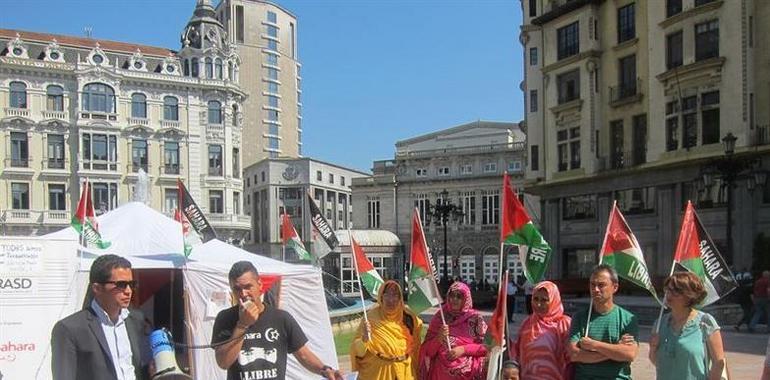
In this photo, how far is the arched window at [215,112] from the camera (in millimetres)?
58006

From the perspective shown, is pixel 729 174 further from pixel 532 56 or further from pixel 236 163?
pixel 236 163

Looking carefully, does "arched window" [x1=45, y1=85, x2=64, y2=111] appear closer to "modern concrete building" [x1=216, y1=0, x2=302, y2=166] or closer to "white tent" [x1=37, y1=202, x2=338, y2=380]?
"modern concrete building" [x1=216, y1=0, x2=302, y2=166]

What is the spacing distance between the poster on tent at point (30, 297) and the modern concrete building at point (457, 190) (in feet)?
174

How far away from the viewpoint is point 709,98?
1146 inches

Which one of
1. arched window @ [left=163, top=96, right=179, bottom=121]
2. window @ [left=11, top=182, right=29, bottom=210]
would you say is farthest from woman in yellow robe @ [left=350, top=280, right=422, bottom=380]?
arched window @ [left=163, top=96, right=179, bottom=121]

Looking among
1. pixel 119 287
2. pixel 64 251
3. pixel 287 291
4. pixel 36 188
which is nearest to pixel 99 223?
pixel 287 291

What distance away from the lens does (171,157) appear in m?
56.6

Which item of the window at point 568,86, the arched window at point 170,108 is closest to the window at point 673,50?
the window at point 568,86

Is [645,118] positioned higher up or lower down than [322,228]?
higher up

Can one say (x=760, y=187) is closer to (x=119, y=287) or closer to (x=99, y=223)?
(x=99, y=223)

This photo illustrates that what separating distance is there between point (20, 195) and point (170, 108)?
1208 cm

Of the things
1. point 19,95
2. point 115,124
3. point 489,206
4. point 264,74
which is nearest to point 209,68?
point 115,124

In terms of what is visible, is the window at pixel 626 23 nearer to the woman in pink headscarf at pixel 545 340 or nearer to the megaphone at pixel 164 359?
the woman in pink headscarf at pixel 545 340

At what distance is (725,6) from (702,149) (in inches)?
213
